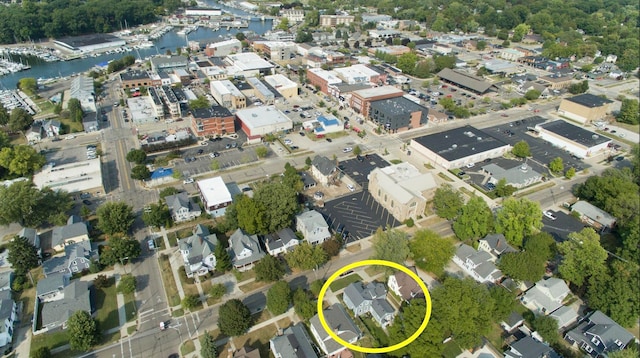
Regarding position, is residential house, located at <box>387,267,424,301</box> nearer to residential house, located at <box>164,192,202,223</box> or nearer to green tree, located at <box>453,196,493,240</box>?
green tree, located at <box>453,196,493,240</box>

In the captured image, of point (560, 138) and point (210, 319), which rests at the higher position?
point (560, 138)

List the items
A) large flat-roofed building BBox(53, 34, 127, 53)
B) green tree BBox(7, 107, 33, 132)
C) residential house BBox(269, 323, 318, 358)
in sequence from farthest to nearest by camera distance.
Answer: large flat-roofed building BBox(53, 34, 127, 53), green tree BBox(7, 107, 33, 132), residential house BBox(269, 323, 318, 358)

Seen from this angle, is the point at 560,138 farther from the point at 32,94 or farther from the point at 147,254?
the point at 32,94

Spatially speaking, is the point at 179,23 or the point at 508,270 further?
the point at 179,23

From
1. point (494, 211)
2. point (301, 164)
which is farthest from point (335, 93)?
point (494, 211)

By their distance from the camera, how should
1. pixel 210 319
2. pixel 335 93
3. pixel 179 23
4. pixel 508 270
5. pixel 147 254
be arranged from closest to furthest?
pixel 210 319
pixel 508 270
pixel 147 254
pixel 335 93
pixel 179 23

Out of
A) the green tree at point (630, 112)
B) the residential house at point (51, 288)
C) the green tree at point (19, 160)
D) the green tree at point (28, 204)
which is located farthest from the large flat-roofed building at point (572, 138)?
the green tree at point (19, 160)

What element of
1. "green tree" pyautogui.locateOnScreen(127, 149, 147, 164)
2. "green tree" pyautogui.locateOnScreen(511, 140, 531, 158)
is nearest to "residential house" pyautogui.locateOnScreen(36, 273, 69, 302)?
"green tree" pyautogui.locateOnScreen(127, 149, 147, 164)
